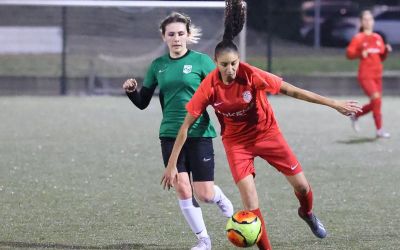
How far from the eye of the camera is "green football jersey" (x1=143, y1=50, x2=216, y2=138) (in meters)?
7.41

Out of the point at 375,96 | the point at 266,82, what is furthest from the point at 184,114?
the point at 375,96

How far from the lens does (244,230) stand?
6.59 metres

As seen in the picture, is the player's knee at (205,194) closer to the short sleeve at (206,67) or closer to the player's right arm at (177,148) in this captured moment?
the player's right arm at (177,148)

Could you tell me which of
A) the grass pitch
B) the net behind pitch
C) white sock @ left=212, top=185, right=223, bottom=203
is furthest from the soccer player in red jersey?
white sock @ left=212, top=185, right=223, bottom=203

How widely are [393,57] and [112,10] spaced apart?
9.06 m

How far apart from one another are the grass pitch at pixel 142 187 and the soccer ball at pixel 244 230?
2.45 ft

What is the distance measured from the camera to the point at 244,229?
6594 millimetres

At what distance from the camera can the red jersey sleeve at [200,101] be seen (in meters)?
6.80

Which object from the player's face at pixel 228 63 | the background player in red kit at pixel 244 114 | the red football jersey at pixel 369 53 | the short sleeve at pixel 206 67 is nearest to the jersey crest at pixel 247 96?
the background player in red kit at pixel 244 114

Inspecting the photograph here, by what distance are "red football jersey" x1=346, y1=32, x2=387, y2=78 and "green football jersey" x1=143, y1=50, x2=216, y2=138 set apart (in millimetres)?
8283

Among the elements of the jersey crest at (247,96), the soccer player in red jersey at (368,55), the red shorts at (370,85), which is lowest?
the red shorts at (370,85)

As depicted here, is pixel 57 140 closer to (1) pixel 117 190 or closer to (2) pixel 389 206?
(1) pixel 117 190

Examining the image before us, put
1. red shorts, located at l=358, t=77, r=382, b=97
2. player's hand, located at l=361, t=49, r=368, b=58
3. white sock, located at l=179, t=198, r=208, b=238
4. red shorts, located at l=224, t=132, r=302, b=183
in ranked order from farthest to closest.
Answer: player's hand, located at l=361, t=49, r=368, b=58 → red shorts, located at l=358, t=77, r=382, b=97 → white sock, located at l=179, t=198, r=208, b=238 → red shorts, located at l=224, t=132, r=302, b=183

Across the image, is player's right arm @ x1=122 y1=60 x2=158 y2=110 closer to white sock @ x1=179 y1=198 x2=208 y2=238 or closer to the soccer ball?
white sock @ x1=179 y1=198 x2=208 y2=238
